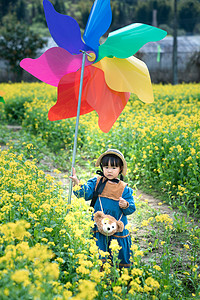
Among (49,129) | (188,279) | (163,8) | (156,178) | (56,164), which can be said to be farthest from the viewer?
(163,8)

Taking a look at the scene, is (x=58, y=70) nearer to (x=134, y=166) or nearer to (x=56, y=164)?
(x=134, y=166)

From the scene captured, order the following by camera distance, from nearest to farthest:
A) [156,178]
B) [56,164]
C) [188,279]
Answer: [188,279]
[156,178]
[56,164]

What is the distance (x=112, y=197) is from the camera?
2.81 m

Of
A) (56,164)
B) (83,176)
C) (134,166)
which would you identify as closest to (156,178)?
(134,166)

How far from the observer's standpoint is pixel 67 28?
2666 mm

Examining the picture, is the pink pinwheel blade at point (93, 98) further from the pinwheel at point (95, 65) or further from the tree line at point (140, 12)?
the tree line at point (140, 12)

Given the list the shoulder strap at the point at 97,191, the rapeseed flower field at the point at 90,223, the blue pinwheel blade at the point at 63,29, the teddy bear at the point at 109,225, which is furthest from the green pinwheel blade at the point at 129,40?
the teddy bear at the point at 109,225

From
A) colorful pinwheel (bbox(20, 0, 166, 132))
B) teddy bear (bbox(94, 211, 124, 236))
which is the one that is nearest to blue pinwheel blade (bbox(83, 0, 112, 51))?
colorful pinwheel (bbox(20, 0, 166, 132))

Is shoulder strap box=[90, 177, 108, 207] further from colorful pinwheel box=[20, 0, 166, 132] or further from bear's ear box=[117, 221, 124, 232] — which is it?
colorful pinwheel box=[20, 0, 166, 132]

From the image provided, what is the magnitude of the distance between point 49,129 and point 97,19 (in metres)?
4.78

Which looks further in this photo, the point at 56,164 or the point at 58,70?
the point at 56,164

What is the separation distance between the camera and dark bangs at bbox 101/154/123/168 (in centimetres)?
285

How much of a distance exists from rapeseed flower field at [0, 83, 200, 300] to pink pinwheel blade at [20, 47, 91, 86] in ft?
2.69

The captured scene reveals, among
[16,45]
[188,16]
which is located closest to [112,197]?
[16,45]
